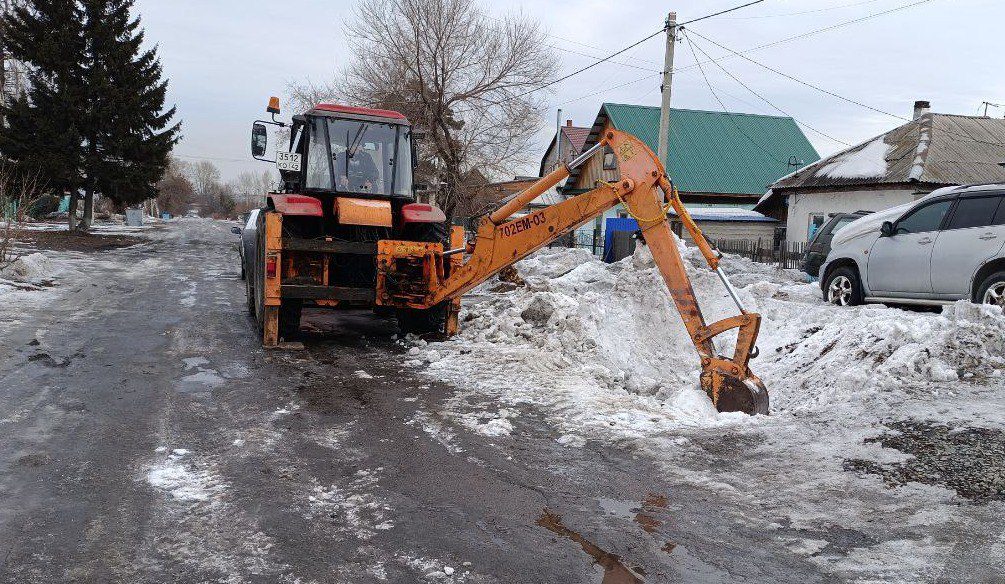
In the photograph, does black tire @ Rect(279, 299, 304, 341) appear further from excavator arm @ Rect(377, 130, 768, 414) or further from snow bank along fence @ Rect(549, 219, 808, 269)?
snow bank along fence @ Rect(549, 219, 808, 269)

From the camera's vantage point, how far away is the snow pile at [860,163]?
1017 inches

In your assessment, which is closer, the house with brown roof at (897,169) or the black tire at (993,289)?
the black tire at (993,289)

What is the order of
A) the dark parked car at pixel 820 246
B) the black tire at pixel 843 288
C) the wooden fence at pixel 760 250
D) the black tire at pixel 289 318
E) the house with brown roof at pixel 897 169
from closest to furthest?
→ 1. the black tire at pixel 289 318
2. the black tire at pixel 843 288
3. the dark parked car at pixel 820 246
4. the wooden fence at pixel 760 250
5. the house with brown roof at pixel 897 169

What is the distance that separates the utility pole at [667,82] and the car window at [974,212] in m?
9.96

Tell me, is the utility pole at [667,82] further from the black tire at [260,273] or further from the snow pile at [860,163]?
the black tire at [260,273]

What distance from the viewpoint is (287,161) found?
10234 millimetres

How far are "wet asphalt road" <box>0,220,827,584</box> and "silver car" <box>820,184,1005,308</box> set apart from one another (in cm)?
644

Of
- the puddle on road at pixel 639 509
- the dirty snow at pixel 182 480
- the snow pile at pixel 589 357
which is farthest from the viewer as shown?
the snow pile at pixel 589 357

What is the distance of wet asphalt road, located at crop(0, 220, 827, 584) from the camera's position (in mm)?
3926

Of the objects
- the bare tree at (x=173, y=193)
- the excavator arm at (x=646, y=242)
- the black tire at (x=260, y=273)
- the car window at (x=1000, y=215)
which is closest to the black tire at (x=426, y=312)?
→ the excavator arm at (x=646, y=242)

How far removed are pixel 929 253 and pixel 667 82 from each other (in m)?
11.1

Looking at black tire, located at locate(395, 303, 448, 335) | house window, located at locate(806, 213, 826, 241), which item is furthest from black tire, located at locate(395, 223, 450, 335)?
house window, located at locate(806, 213, 826, 241)

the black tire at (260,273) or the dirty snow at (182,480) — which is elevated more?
the black tire at (260,273)

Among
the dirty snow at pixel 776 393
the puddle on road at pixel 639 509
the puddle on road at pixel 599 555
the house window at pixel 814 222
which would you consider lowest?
the puddle on road at pixel 599 555
